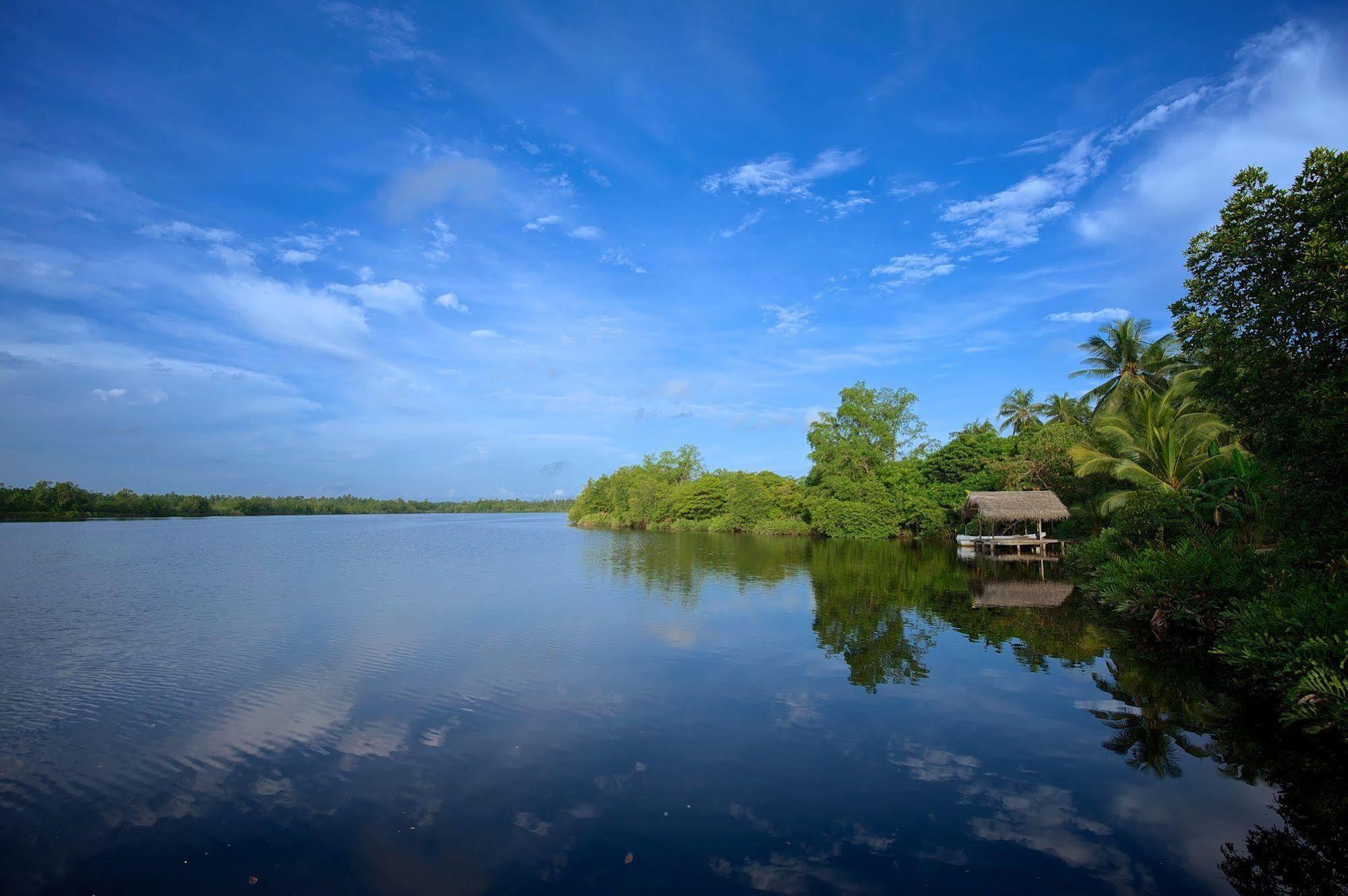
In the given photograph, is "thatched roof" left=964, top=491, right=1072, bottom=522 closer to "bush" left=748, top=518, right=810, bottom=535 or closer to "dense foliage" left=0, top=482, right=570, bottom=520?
"bush" left=748, top=518, right=810, bottom=535

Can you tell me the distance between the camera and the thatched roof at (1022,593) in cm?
1772

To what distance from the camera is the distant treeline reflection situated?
546cm

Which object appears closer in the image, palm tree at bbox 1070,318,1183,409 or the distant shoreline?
palm tree at bbox 1070,318,1183,409

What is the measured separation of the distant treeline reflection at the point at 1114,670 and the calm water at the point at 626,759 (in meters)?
0.06

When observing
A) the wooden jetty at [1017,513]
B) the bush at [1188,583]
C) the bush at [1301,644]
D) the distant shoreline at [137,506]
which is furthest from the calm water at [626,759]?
the distant shoreline at [137,506]

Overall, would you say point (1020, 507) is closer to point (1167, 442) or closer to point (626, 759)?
point (1167, 442)

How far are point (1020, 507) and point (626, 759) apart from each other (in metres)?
27.4

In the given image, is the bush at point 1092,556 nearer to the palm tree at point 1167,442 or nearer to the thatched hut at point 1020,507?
the palm tree at point 1167,442

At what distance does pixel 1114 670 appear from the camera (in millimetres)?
10812

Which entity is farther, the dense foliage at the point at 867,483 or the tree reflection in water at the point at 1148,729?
the dense foliage at the point at 867,483

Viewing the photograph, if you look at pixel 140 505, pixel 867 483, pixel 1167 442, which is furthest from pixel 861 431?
pixel 140 505

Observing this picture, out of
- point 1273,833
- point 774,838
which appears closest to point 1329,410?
point 1273,833

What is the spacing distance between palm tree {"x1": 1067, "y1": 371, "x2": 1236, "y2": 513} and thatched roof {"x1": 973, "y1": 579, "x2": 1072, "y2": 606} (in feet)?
13.9

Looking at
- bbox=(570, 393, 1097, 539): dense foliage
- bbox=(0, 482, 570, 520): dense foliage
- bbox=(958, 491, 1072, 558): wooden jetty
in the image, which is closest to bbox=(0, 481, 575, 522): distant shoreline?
bbox=(0, 482, 570, 520): dense foliage
